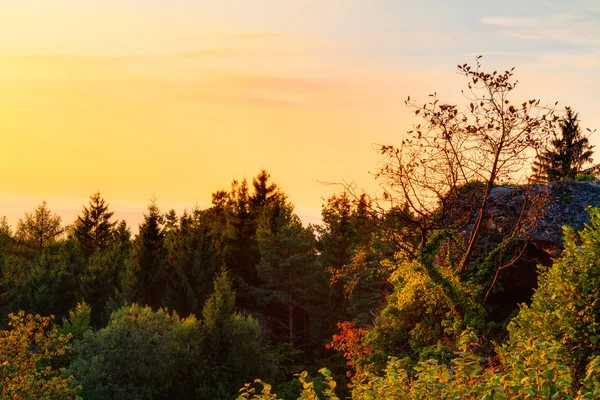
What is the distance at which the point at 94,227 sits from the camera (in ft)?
196

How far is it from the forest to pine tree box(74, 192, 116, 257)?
0.43 feet

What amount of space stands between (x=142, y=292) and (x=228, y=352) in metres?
13.1

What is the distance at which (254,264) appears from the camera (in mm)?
55688

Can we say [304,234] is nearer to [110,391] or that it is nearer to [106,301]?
[106,301]

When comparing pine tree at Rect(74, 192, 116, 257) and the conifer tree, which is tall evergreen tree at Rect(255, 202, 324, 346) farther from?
pine tree at Rect(74, 192, 116, 257)

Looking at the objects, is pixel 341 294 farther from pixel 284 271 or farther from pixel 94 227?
pixel 94 227

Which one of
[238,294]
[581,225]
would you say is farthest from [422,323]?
[238,294]

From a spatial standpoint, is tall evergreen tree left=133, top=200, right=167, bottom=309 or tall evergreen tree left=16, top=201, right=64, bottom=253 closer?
tall evergreen tree left=133, top=200, right=167, bottom=309

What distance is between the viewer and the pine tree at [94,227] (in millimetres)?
58831

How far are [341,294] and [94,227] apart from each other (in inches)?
952

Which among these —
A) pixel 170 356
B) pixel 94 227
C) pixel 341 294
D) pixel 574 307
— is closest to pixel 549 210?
pixel 574 307

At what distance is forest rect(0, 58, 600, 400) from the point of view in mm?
11617

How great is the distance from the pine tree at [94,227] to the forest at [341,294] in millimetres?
130

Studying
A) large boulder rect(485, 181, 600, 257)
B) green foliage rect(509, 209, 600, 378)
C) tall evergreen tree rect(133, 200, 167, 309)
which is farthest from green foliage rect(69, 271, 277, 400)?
green foliage rect(509, 209, 600, 378)
